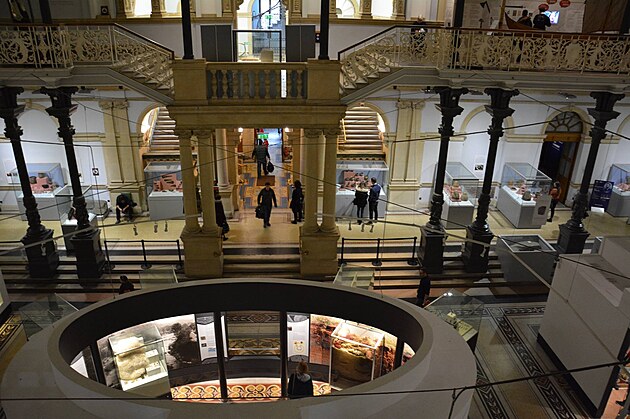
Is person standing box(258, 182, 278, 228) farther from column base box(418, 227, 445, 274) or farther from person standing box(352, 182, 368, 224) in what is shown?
column base box(418, 227, 445, 274)

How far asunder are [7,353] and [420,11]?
1262 cm

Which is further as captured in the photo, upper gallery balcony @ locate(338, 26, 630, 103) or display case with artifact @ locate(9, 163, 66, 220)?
display case with artifact @ locate(9, 163, 66, 220)

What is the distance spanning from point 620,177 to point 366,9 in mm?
8942

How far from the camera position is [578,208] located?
12.1 meters

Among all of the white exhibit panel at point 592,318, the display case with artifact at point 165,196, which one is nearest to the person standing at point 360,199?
the display case with artifact at point 165,196

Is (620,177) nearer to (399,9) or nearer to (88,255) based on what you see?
(399,9)

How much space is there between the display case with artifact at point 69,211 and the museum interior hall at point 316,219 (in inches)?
2.7

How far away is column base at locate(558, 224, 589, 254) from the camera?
12125 millimetres

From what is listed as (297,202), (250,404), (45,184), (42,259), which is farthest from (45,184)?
(250,404)

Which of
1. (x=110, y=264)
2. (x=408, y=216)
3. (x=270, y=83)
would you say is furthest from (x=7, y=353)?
(x=408, y=216)

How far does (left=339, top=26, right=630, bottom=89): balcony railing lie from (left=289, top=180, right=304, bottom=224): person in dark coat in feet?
12.0

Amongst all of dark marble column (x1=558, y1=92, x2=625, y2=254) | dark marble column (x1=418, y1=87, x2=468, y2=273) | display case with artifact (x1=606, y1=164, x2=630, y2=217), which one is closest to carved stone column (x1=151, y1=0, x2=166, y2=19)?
dark marble column (x1=418, y1=87, x2=468, y2=273)

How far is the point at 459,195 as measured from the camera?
14492 mm

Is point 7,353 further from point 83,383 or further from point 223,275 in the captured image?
point 83,383
